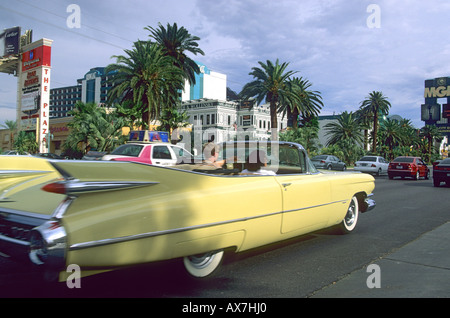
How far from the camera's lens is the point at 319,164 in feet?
80.0

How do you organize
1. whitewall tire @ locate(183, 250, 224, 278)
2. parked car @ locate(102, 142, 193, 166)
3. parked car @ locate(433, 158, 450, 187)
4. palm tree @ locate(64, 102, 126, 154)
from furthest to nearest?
palm tree @ locate(64, 102, 126, 154), parked car @ locate(433, 158, 450, 187), parked car @ locate(102, 142, 193, 166), whitewall tire @ locate(183, 250, 224, 278)

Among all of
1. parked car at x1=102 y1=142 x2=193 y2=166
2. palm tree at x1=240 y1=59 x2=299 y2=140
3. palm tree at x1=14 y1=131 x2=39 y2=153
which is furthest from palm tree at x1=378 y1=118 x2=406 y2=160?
parked car at x1=102 y1=142 x2=193 y2=166

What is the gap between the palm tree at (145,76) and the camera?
2586 centimetres

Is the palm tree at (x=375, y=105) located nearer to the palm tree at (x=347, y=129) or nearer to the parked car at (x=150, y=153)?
the palm tree at (x=347, y=129)

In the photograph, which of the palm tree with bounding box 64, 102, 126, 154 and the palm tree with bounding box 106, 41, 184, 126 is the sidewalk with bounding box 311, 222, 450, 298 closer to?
the palm tree with bounding box 106, 41, 184, 126

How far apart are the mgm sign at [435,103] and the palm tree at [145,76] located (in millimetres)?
117505

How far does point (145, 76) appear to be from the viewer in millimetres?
25906

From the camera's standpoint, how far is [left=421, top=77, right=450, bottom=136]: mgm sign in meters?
121

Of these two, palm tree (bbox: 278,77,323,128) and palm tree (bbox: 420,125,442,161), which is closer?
palm tree (bbox: 278,77,323,128)

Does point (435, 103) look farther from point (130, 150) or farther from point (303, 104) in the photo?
point (130, 150)

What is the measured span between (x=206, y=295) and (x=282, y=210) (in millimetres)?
1215

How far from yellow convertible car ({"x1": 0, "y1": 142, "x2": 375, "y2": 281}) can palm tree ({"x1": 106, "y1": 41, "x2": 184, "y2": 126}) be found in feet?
74.8

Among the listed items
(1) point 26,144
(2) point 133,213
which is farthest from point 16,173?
(1) point 26,144
